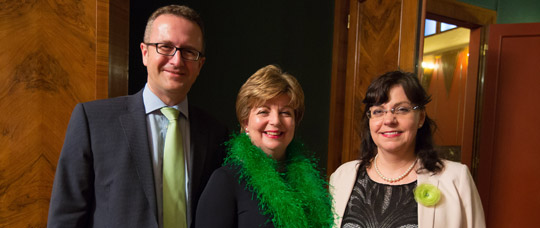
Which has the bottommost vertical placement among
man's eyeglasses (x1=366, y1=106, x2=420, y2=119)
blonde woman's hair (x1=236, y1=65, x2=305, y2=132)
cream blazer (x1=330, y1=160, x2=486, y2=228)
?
cream blazer (x1=330, y1=160, x2=486, y2=228)

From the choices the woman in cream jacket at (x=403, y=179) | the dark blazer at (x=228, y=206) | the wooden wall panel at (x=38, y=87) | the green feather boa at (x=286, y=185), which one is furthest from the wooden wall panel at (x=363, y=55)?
the wooden wall panel at (x=38, y=87)

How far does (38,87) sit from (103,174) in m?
0.76

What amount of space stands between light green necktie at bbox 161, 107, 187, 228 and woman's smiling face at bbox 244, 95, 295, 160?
307 mm

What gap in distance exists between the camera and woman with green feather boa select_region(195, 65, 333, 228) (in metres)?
1.07

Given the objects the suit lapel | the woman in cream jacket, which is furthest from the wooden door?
the suit lapel

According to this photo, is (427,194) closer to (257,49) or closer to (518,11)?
(257,49)

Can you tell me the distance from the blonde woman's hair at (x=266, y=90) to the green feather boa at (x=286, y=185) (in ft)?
0.40

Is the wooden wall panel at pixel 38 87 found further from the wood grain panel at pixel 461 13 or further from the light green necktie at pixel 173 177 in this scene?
the wood grain panel at pixel 461 13

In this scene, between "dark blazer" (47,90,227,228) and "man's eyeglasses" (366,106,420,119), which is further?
"man's eyeglasses" (366,106,420,119)

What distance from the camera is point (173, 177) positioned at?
1.24m

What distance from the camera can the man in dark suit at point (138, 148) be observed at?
3.74 ft

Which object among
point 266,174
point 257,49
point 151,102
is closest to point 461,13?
point 257,49

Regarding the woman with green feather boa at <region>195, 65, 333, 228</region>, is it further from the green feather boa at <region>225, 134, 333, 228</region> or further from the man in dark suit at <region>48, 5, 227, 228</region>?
the man in dark suit at <region>48, 5, 227, 228</region>

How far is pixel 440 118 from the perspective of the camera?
16.1ft
